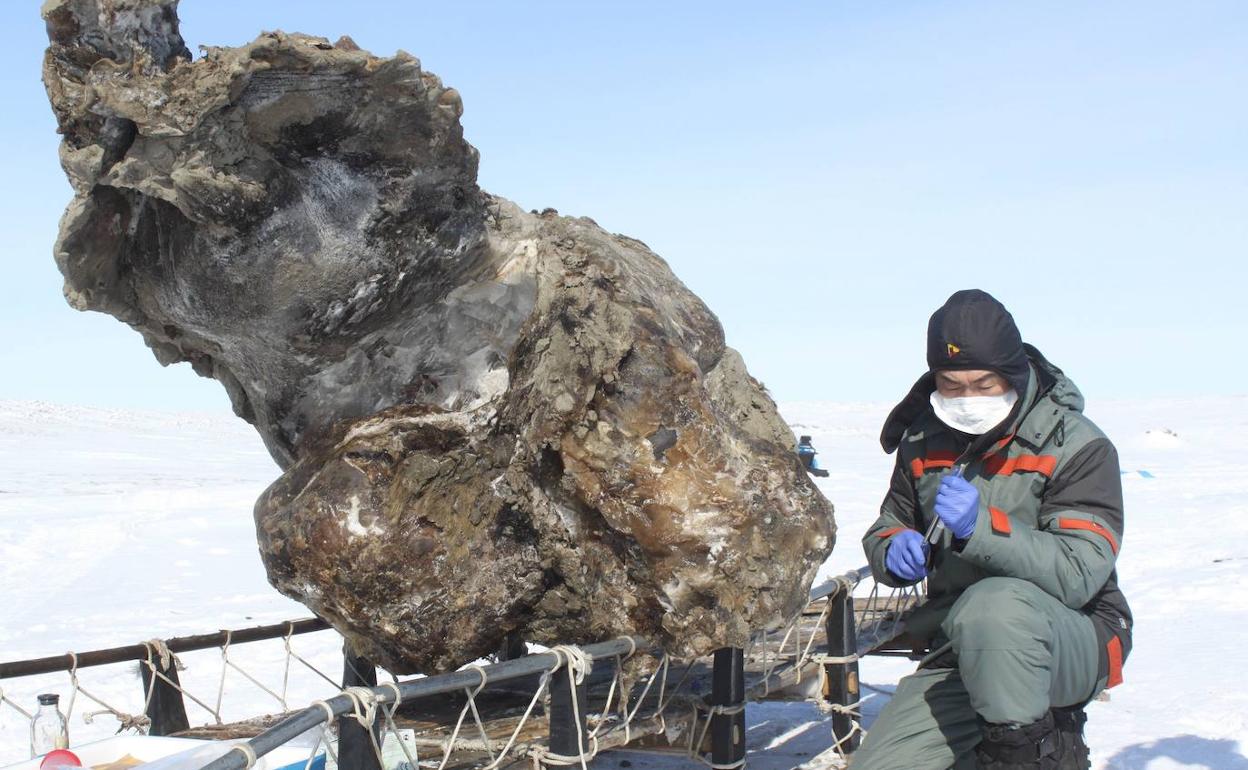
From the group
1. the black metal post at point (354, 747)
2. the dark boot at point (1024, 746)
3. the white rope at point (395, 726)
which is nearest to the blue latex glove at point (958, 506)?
the dark boot at point (1024, 746)

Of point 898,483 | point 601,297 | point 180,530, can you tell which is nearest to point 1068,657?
point 898,483

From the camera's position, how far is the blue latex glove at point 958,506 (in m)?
2.91

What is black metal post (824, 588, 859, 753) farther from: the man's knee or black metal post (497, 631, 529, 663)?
the man's knee

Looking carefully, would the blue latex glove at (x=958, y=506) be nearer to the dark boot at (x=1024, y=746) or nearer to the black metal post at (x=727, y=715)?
the dark boot at (x=1024, y=746)

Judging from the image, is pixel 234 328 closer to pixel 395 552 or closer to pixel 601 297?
pixel 395 552

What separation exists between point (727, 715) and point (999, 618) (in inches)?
51.4

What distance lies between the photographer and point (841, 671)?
15.4 ft

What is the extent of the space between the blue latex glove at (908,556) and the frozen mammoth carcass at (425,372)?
46cm

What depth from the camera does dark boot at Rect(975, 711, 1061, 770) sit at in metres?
2.82

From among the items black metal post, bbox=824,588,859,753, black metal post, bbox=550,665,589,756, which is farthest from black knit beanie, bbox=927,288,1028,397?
black metal post, bbox=824,588,859,753

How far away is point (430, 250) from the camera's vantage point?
3.51 m

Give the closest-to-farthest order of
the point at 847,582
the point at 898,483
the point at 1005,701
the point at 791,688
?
1. the point at 1005,701
2. the point at 898,483
3. the point at 847,582
4. the point at 791,688

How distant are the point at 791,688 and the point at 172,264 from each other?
315 cm

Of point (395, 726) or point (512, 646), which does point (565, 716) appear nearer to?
point (395, 726)
